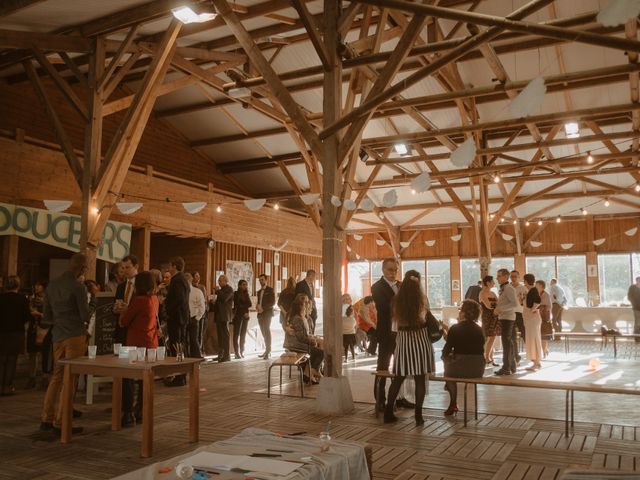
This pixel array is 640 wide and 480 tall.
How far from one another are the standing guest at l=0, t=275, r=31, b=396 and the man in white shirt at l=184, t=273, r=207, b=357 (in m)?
2.26

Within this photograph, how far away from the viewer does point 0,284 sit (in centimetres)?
773

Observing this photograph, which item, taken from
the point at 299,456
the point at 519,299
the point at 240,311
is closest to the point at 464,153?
the point at 299,456

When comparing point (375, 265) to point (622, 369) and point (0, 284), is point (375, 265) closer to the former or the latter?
point (622, 369)

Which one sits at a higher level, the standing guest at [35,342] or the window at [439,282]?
the window at [439,282]

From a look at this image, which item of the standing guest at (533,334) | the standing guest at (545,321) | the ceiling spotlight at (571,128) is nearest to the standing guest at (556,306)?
the standing guest at (545,321)

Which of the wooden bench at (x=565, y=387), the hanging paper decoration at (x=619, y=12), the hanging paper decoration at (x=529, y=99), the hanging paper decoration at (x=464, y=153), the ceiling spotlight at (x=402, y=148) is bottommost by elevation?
the wooden bench at (x=565, y=387)

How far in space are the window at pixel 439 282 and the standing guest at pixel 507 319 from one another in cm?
1255

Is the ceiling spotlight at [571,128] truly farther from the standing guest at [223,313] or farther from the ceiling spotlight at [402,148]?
the standing guest at [223,313]

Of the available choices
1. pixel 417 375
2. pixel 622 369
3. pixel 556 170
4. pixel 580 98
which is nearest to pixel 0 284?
pixel 417 375

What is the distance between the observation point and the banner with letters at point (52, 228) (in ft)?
28.7

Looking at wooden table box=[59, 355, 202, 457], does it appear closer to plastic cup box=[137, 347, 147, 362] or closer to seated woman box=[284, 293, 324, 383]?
plastic cup box=[137, 347, 147, 362]

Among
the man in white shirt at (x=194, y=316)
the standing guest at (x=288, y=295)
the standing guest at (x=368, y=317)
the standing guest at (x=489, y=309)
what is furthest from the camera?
the standing guest at (x=368, y=317)

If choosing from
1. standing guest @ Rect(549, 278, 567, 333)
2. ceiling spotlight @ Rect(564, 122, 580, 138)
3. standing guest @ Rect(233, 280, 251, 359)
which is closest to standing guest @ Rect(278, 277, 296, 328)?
standing guest @ Rect(233, 280, 251, 359)

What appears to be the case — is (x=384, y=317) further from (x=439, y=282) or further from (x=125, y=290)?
(x=439, y=282)
